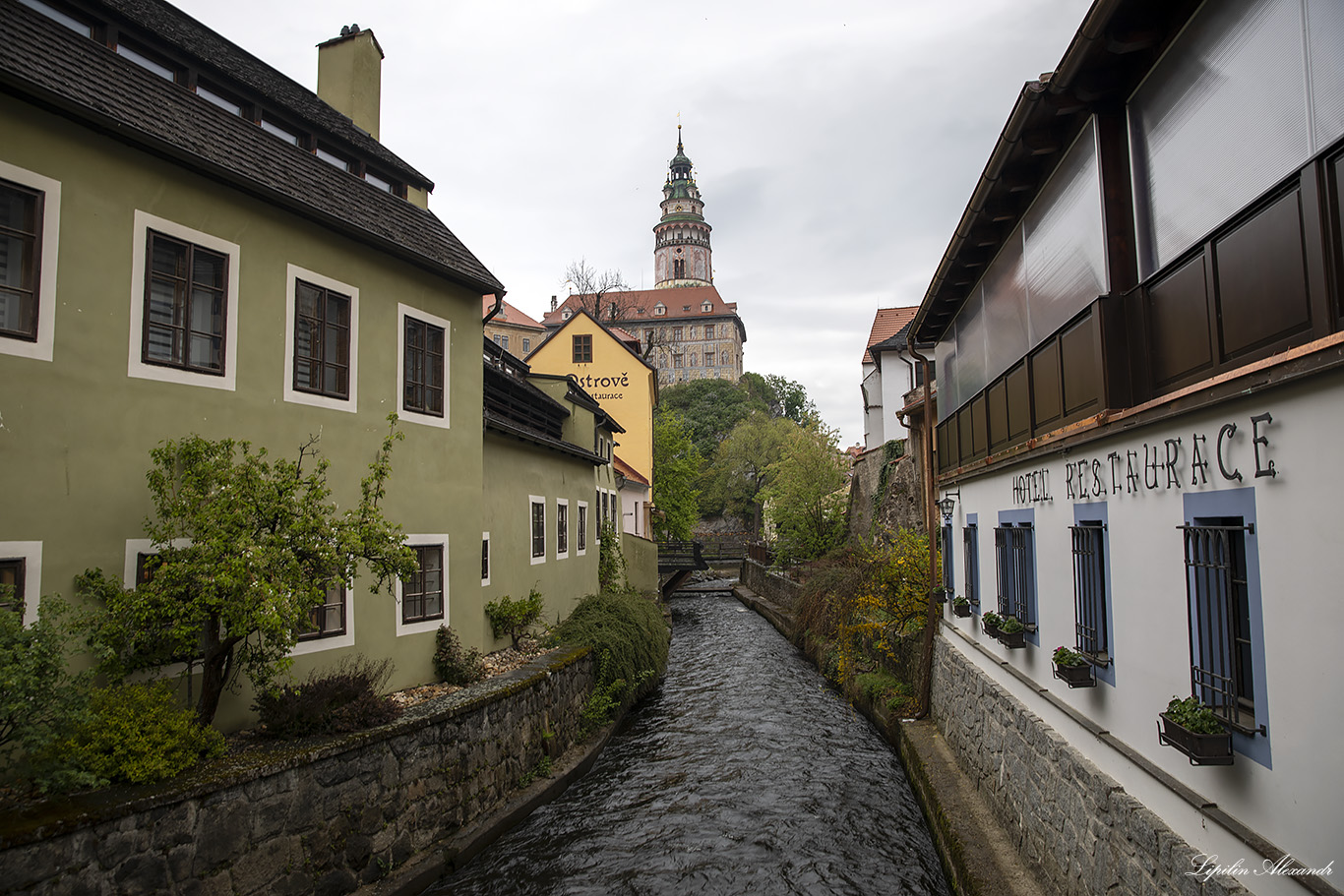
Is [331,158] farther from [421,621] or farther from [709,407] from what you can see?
[709,407]

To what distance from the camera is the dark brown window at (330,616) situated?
9.18m

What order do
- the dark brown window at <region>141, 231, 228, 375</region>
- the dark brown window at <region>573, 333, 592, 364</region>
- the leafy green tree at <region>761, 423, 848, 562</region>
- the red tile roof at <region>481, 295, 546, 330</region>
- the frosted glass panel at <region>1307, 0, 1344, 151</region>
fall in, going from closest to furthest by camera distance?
the frosted glass panel at <region>1307, 0, 1344, 151</region>, the dark brown window at <region>141, 231, 228, 375</region>, the dark brown window at <region>573, 333, 592, 364</region>, the leafy green tree at <region>761, 423, 848, 562</region>, the red tile roof at <region>481, 295, 546, 330</region>

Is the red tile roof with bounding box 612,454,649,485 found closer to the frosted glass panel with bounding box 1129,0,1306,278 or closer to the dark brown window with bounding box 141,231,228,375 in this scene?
the dark brown window with bounding box 141,231,228,375

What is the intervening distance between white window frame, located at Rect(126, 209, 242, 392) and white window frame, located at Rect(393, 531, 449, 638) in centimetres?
247

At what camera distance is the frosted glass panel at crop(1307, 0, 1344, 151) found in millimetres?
4066

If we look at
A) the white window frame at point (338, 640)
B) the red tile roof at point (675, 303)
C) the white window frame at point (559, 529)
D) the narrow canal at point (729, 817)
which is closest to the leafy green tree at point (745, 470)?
the red tile roof at point (675, 303)

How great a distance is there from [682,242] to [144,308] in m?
118

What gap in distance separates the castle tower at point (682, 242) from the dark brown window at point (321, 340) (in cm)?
11078

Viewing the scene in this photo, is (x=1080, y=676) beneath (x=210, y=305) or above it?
beneath

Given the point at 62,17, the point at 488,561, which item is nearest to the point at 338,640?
the point at 488,561

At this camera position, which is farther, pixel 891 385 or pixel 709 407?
pixel 709 407

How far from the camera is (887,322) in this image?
36.3m

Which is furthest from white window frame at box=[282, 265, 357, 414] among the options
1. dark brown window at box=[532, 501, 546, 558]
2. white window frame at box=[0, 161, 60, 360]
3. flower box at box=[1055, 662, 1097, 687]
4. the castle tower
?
the castle tower

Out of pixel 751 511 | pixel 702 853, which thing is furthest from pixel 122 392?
pixel 751 511
